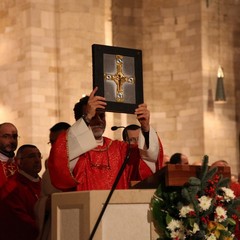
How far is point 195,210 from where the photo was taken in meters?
4.80

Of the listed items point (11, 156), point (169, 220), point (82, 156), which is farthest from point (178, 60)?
point (169, 220)

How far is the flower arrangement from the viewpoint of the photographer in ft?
15.7

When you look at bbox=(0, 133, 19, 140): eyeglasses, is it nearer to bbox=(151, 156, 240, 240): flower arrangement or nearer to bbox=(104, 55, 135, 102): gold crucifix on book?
bbox=(104, 55, 135, 102): gold crucifix on book

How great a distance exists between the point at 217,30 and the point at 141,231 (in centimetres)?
1108

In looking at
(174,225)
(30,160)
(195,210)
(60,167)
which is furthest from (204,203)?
(30,160)

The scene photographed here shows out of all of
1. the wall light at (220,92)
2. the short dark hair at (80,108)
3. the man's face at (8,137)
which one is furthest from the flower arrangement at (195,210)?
the wall light at (220,92)

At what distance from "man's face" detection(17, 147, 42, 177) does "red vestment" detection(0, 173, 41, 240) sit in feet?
0.40

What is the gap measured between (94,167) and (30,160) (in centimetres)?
162

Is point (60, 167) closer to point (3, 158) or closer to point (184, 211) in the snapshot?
point (184, 211)

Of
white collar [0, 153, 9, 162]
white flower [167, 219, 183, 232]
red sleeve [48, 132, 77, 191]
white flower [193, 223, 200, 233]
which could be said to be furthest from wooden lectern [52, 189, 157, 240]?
white collar [0, 153, 9, 162]

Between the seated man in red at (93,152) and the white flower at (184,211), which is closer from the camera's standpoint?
the white flower at (184,211)

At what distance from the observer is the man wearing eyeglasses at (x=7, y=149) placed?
25.0 feet

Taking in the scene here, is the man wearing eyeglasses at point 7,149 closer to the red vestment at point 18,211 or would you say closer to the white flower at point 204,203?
the red vestment at point 18,211

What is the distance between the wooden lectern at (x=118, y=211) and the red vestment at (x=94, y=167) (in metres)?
0.64
